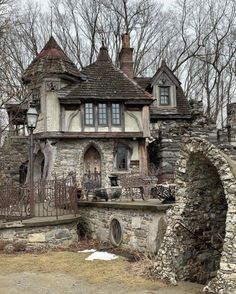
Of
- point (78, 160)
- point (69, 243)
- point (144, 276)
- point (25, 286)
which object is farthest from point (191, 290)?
point (78, 160)

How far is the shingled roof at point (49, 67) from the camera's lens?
70.3ft

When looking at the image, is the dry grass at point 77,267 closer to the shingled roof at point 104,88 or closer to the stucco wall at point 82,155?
the stucco wall at point 82,155

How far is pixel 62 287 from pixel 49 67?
14705 millimetres

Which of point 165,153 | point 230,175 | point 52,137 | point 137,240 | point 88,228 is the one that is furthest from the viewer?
point 165,153

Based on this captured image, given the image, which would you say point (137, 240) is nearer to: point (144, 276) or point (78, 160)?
point (144, 276)

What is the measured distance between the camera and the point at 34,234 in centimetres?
1231

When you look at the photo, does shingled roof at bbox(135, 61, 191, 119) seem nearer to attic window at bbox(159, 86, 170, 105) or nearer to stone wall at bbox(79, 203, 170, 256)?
attic window at bbox(159, 86, 170, 105)

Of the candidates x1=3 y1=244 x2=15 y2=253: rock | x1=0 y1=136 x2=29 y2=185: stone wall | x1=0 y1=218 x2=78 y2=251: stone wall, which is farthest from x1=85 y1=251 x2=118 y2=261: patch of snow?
x1=0 y1=136 x2=29 y2=185: stone wall

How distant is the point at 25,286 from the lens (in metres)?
8.70

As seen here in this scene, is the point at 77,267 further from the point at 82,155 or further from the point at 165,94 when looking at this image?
the point at 165,94

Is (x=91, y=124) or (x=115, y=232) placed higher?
(x=91, y=124)

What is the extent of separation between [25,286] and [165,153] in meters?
14.7

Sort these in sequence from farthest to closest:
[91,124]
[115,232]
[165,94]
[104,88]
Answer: [165,94] → [104,88] → [91,124] → [115,232]

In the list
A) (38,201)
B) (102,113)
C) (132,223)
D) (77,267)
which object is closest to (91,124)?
(102,113)
